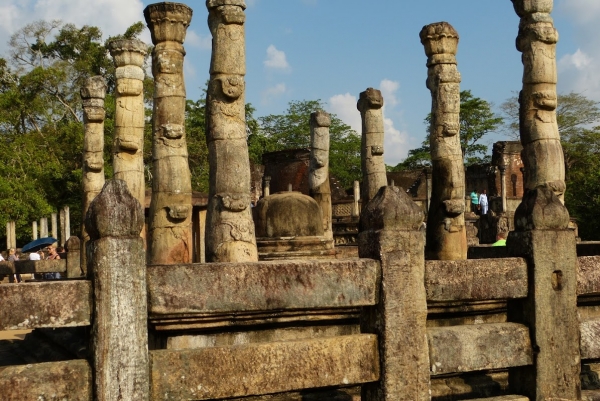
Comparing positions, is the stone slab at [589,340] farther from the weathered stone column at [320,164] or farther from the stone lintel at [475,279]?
the weathered stone column at [320,164]

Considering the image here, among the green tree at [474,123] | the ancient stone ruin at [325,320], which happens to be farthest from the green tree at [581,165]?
the ancient stone ruin at [325,320]

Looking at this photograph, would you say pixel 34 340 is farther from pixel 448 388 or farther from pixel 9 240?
pixel 9 240

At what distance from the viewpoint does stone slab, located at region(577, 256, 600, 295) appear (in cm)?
452

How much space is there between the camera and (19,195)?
1056 inches

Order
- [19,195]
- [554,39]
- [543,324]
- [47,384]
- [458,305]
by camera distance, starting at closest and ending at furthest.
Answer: [47,384] < [543,324] < [458,305] < [554,39] < [19,195]

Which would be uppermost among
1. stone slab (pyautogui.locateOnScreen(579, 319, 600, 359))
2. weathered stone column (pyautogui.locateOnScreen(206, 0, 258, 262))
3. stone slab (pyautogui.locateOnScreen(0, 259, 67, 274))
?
weathered stone column (pyautogui.locateOnScreen(206, 0, 258, 262))

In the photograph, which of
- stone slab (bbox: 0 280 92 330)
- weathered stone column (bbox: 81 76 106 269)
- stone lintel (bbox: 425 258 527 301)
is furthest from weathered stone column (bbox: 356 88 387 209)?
stone slab (bbox: 0 280 92 330)

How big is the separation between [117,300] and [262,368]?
77 centimetres

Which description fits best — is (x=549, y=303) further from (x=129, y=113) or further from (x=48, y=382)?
(x=129, y=113)

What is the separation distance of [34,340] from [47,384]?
4028 mm

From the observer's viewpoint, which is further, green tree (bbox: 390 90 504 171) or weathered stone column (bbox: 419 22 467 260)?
green tree (bbox: 390 90 504 171)

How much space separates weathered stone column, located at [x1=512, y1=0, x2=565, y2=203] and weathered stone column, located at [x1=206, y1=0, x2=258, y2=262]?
3332 millimetres

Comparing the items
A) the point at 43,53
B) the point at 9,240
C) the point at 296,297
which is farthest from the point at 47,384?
the point at 43,53

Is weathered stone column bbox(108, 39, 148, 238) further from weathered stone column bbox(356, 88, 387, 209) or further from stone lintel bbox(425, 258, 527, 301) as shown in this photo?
stone lintel bbox(425, 258, 527, 301)
